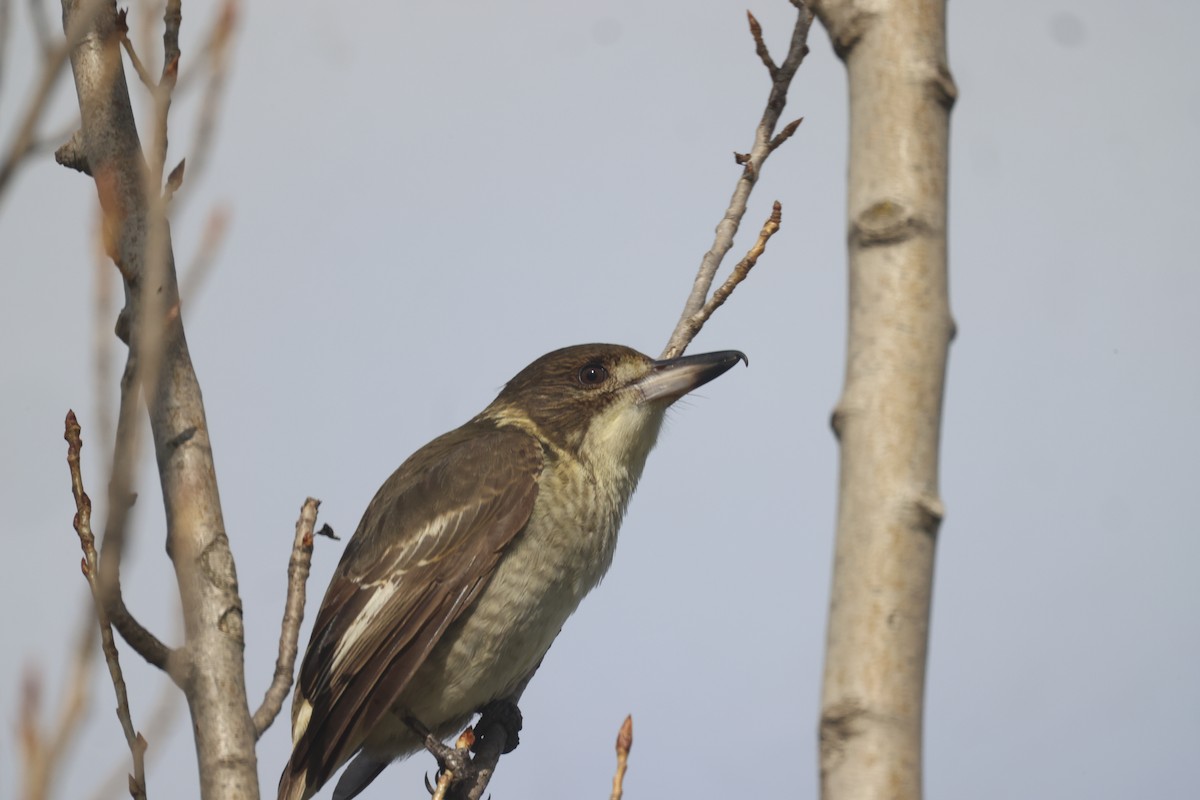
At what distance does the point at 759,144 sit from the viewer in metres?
5.10

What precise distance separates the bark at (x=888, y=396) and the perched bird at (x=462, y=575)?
366 cm

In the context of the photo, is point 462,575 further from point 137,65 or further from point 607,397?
point 137,65

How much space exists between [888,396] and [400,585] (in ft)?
12.9

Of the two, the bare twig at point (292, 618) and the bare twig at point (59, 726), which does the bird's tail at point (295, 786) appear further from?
the bare twig at point (59, 726)

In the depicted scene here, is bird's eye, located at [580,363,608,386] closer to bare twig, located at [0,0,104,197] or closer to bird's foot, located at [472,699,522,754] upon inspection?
bird's foot, located at [472,699,522,754]

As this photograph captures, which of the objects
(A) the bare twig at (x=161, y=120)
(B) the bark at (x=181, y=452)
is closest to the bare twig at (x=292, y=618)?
Result: (B) the bark at (x=181, y=452)

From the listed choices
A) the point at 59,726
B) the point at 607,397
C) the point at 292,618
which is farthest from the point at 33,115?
the point at 607,397

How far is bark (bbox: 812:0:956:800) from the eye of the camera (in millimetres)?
1923

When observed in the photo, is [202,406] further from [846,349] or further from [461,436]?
[461,436]

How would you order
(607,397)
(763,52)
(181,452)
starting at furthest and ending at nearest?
(607,397)
(763,52)
(181,452)

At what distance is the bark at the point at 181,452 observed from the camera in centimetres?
320

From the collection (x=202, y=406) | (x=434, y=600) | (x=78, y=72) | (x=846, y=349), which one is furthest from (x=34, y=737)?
(x=434, y=600)

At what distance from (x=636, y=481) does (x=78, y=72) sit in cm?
314

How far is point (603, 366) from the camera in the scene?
6578 millimetres
